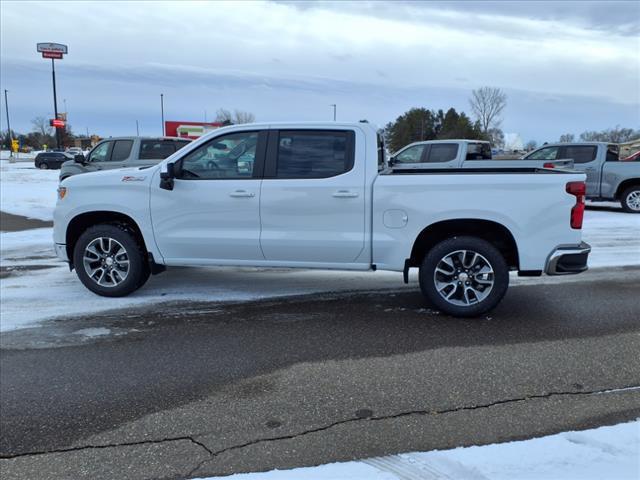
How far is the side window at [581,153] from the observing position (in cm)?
1388

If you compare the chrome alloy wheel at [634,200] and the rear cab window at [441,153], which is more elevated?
the rear cab window at [441,153]

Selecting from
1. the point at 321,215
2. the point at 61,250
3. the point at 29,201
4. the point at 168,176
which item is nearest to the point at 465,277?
the point at 321,215

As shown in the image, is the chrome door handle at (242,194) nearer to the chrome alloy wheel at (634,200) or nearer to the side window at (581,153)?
the side window at (581,153)

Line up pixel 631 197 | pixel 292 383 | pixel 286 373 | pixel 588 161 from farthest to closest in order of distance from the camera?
1. pixel 588 161
2. pixel 631 197
3. pixel 286 373
4. pixel 292 383

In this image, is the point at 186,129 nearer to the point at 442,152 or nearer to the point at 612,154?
the point at 442,152

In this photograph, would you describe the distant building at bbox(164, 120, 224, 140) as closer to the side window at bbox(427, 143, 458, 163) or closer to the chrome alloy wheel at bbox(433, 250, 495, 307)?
the side window at bbox(427, 143, 458, 163)

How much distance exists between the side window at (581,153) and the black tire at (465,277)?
33.7 ft

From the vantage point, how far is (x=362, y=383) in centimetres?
392

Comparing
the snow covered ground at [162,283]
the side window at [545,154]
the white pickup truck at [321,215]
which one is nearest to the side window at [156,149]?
the snow covered ground at [162,283]

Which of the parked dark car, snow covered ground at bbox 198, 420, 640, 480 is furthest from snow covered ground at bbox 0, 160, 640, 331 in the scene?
the parked dark car

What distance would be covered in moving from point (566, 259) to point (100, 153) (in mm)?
13453

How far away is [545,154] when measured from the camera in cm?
1451

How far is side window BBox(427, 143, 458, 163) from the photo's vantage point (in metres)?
14.4

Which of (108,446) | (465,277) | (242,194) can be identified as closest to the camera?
(108,446)
